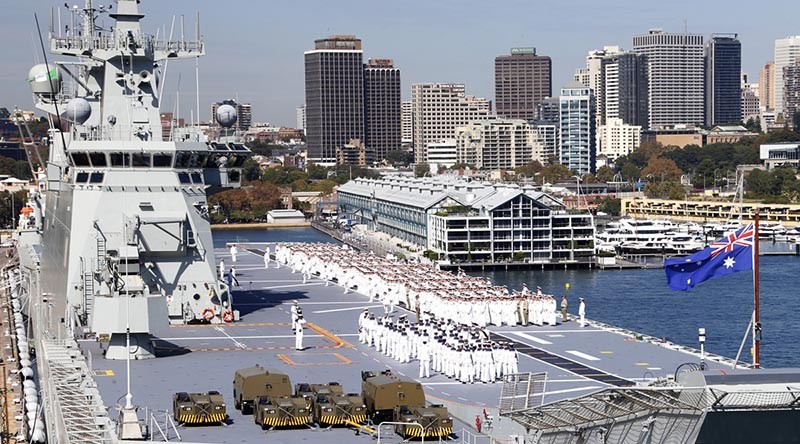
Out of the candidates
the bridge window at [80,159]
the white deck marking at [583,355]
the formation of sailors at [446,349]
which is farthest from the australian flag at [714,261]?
the bridge window at [80,159]

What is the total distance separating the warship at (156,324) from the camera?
1029 inches

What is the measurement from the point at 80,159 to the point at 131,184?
175 centimetres

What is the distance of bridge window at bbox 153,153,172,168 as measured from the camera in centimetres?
4131

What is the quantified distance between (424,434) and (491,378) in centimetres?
959

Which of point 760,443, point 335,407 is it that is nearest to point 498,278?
point 335,407

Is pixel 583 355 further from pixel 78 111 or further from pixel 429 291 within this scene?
pixel 78 111

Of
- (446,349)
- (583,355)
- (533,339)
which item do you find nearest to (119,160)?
(446,349)

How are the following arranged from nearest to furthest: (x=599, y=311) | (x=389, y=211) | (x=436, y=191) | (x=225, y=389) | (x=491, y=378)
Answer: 1. (x=225, y=389)
2. (x=491, y=378)
3. (x=599, y=311)
4. (x=436, y=191)
5. (x=389, y=211)

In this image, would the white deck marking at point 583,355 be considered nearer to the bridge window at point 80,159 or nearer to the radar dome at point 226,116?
the radar dome at point 226,116

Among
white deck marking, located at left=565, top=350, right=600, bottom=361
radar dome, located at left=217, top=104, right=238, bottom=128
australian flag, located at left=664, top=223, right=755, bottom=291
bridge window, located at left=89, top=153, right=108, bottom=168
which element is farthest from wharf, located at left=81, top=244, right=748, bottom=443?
radar dome, located at left=217, top=104, right=238, bottom=128

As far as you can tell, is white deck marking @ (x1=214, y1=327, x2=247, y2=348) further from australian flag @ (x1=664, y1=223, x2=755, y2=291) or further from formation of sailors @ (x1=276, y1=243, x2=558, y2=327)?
australian flag @ (x1=664, y1=223, x2=755, y2=291)

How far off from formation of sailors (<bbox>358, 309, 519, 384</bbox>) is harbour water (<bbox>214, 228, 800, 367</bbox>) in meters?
22.5

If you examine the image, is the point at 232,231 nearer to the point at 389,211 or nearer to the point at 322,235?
the point at 322,235

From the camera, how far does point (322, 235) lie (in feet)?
504
